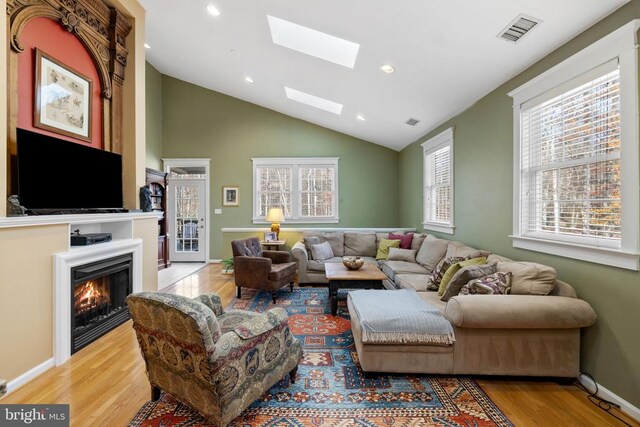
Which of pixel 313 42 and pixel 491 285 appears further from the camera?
pixel 313 42

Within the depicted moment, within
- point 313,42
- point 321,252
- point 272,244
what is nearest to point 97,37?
point 313,42

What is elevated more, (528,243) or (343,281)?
(528,243)

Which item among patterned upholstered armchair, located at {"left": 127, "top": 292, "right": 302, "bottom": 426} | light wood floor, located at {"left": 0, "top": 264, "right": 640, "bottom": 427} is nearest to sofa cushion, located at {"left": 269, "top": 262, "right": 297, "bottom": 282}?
light wood floor, located at {"left": 0, "top": 264, "right": 640, "bottom": 427}

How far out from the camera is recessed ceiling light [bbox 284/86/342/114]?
529 cm

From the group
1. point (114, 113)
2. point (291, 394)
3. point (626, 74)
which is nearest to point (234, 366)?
point (291, 394)

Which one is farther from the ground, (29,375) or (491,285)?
(491,285)

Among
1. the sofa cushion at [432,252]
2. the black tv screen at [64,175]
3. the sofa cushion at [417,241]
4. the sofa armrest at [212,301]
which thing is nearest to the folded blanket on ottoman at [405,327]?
the sofa armrest at [212,301]

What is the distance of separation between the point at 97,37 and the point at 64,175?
5.69 feet

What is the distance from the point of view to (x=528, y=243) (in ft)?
9.03

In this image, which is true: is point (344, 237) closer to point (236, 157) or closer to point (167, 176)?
point (236, 157)

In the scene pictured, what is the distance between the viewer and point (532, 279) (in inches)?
91.2

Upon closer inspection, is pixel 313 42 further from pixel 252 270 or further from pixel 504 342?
pixel 504 342

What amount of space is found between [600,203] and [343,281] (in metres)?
2.37

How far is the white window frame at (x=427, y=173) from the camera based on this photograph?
4336 millimetres
